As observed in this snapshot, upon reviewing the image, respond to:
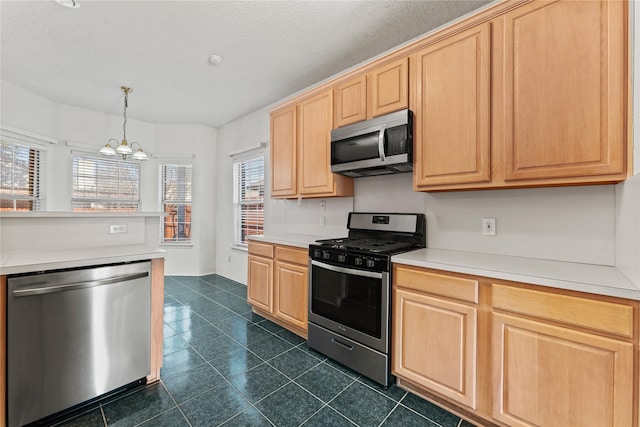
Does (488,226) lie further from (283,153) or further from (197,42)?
(197,42)

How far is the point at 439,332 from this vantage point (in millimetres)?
1666

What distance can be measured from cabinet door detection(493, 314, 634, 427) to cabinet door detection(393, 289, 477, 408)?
0.44 ft

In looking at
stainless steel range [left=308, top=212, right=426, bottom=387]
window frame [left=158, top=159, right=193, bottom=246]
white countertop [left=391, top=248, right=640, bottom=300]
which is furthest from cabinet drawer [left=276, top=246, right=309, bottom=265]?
window frame [left=158, top=159, right=193, bottom=246]

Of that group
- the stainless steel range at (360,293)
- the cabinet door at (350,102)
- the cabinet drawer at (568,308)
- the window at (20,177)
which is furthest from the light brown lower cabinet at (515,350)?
the window at (20,177)

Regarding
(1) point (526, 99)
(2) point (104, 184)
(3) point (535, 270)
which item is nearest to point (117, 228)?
(3) point (535, 270)

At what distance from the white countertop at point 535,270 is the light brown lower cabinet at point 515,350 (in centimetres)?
5

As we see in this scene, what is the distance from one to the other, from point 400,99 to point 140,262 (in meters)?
2.24

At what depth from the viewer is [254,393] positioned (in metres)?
1.84

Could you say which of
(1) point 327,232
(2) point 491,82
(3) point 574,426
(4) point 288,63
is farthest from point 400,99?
(3) point 574,426

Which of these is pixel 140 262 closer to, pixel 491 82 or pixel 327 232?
pixel 327 232

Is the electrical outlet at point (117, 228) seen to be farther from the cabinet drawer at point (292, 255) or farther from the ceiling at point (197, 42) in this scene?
the ceiling at point (197, 42)

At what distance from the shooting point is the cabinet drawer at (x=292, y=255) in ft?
8.32

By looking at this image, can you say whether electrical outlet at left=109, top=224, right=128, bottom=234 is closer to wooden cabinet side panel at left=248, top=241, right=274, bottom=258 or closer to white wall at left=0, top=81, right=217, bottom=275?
wooden cabinet side panel at left=248, top=241, right=274, bottom=258

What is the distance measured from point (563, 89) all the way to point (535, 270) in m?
1.00
